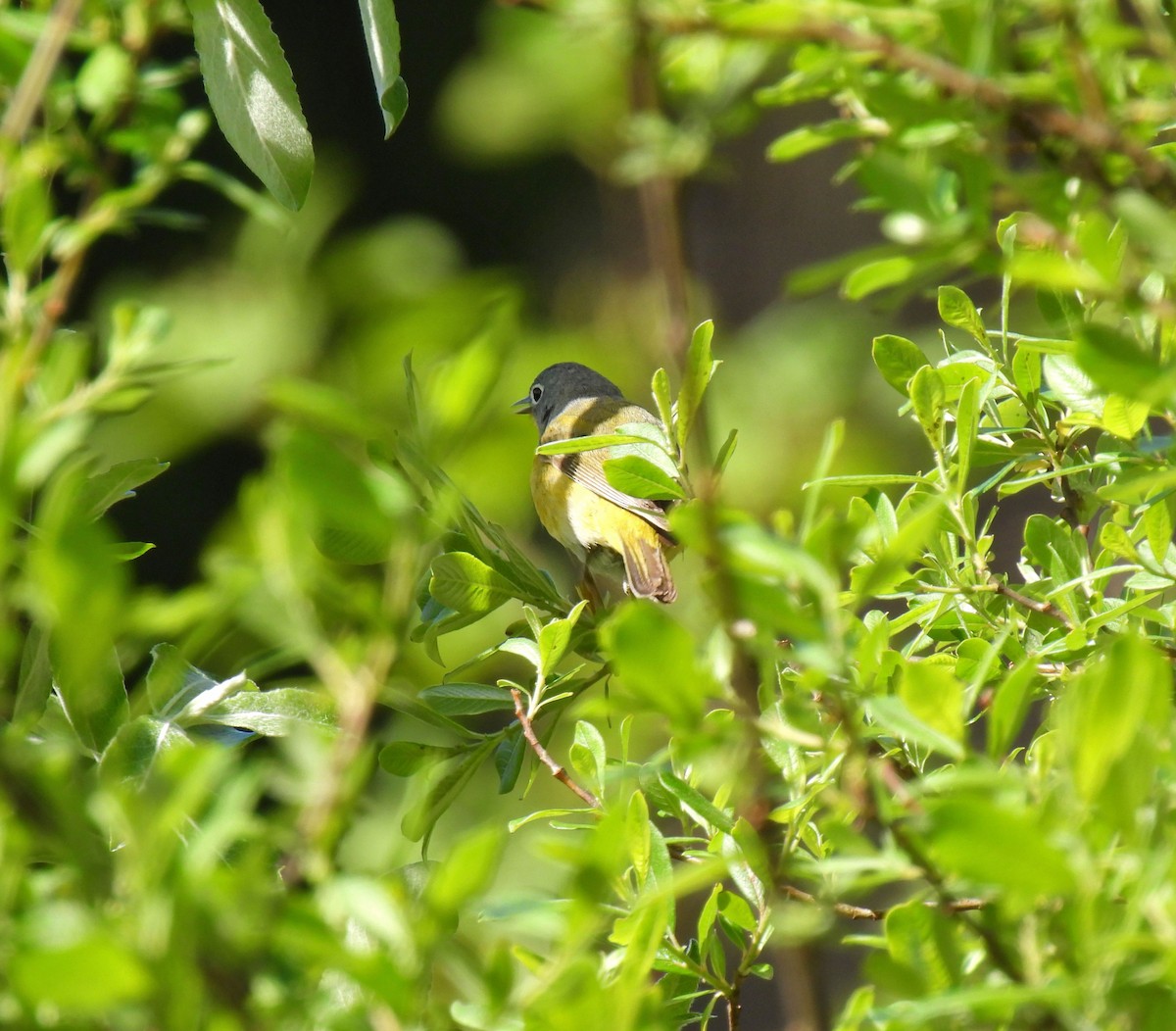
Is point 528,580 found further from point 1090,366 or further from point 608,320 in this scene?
point 608,320

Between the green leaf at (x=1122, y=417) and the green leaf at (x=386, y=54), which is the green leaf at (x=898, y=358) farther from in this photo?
the green leaf at (x=386, y=54)

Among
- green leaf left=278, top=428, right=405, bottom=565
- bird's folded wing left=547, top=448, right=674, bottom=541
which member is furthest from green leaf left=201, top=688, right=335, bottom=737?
bird's folded wing left=547, top=448, right=674, bottom=541

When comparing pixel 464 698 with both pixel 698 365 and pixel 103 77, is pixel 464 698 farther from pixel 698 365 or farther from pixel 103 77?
pixel 103 77

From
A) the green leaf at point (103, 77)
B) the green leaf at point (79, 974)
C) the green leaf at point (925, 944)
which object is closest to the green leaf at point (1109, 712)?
the green leaf at point (925, 944)

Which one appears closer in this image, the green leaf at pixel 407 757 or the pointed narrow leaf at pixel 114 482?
the pointed narrow leaf at pixel 114 482

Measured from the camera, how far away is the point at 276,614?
0.54 metres

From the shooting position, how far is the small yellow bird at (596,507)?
2.75 meters

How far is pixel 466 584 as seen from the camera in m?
1.21

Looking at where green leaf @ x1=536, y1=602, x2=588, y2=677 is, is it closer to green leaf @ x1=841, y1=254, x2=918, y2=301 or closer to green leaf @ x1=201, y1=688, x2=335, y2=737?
green leaf @ x1=201, y1=688, x2=335, y2=737

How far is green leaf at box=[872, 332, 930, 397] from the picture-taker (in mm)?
1075

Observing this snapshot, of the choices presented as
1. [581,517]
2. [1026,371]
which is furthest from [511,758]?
[581,517]

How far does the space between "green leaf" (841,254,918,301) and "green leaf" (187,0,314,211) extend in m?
0.40

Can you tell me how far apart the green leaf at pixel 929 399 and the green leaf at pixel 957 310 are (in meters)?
0.07

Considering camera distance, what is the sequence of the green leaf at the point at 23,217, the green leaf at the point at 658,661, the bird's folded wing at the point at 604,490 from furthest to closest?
the bird's folded wing at the point at 604,490 < the green leaf at the point at 23,217 < the green leaf at the point at 658,661
